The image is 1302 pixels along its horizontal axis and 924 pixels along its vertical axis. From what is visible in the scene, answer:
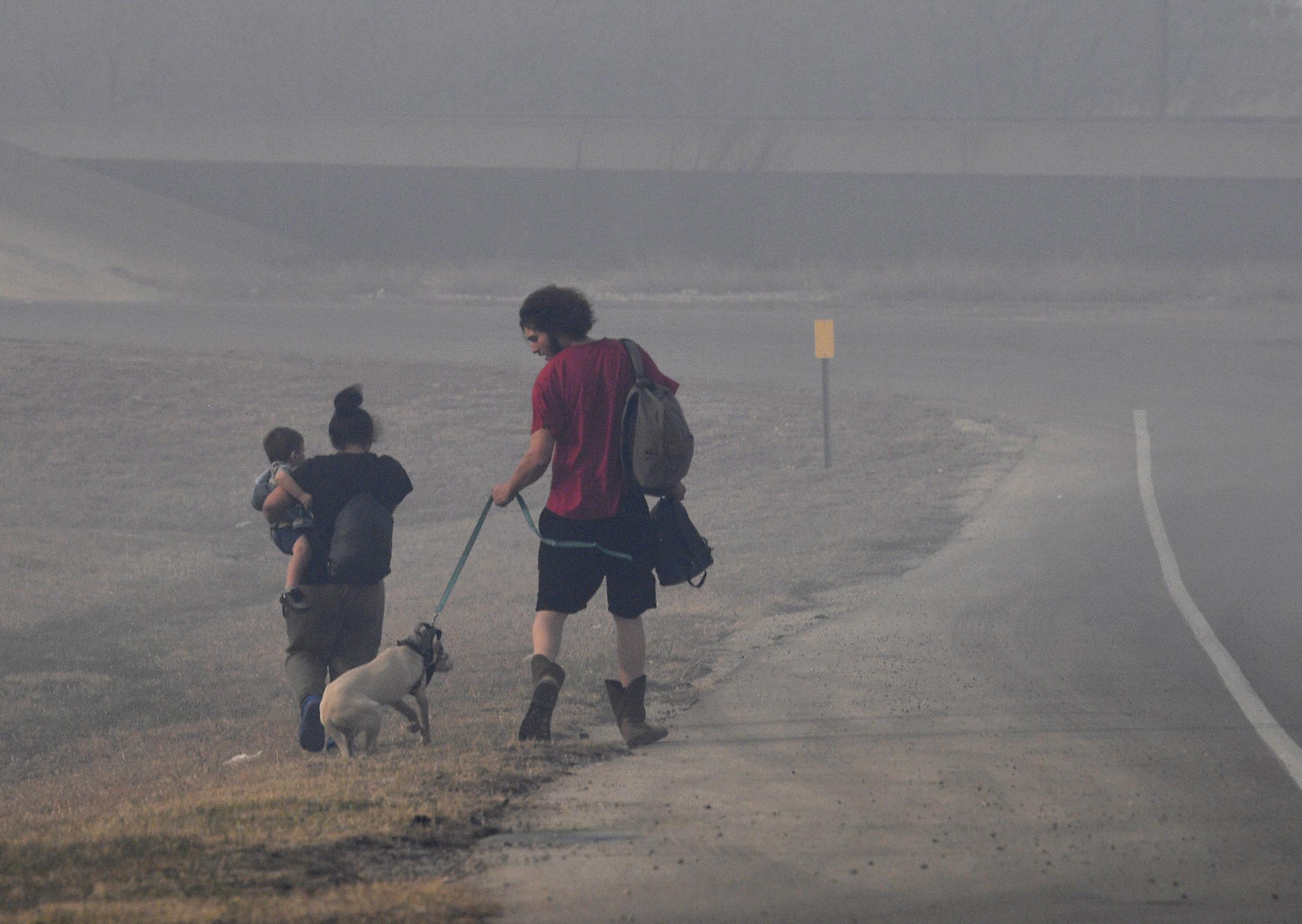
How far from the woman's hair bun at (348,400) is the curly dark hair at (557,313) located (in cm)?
89

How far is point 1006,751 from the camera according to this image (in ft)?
20.1

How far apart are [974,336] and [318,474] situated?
73.3 feet

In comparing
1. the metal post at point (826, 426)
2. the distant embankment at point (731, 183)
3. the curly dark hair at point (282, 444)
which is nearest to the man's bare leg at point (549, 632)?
the curly dark hair at point (282, 444)

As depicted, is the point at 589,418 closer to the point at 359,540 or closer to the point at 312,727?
the point at 359,540

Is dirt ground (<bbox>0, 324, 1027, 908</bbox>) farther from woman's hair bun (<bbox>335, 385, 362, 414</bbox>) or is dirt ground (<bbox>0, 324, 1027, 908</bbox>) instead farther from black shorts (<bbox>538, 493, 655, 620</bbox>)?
woman's hair bun (<bbox>335, 385, 362, 414</bbox>)

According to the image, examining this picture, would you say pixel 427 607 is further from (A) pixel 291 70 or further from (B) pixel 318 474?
(A) pixel 291 70

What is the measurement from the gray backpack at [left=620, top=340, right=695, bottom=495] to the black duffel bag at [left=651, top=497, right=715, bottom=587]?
0.19 metres

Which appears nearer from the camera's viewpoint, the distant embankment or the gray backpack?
the gray backpack

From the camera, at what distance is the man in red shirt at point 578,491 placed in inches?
233

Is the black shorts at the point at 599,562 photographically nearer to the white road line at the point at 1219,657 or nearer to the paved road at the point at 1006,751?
the paved road at the point at 1006,751

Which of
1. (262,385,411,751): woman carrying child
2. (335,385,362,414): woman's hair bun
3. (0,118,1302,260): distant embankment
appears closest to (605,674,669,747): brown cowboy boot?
(262,385,411,751): woman carrying child

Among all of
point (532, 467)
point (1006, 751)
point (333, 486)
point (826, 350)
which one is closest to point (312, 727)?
point (333, 486)

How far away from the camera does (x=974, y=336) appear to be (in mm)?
27203

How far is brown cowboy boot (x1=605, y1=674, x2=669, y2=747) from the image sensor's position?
614cm
